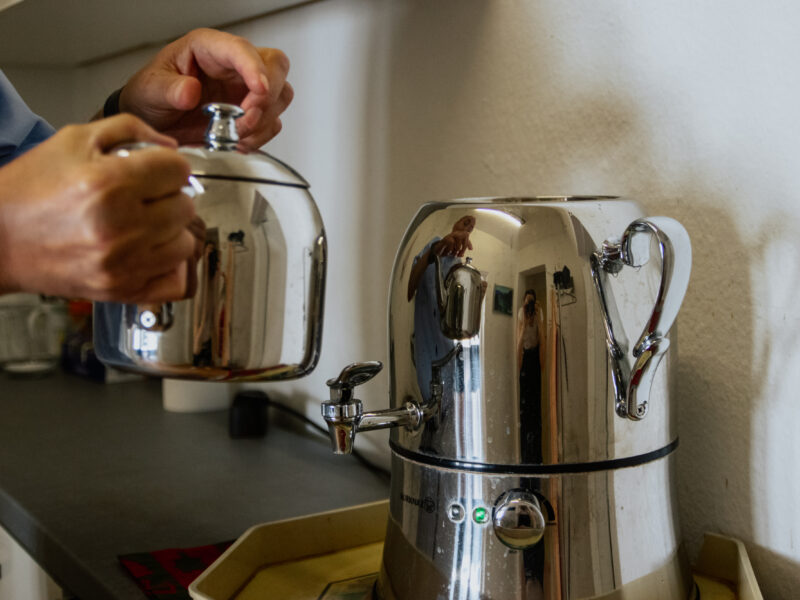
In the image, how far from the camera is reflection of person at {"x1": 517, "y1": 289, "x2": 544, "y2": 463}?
1.55 feet

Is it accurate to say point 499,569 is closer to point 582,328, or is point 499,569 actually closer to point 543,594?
point 543,594

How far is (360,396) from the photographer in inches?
39.5

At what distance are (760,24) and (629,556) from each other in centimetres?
37

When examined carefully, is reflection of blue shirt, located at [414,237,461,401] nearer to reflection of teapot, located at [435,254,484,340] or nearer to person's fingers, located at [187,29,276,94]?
reflection of teapot, located at [435,254,484,340]

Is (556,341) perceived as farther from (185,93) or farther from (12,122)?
(12,122)

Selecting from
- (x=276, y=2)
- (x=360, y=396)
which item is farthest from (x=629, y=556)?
(x=276, y=2)

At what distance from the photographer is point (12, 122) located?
761 mm

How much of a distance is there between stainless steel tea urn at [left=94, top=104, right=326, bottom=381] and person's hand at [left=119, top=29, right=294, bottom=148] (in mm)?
184

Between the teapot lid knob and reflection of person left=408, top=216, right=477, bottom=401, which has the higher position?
the teapot lid knob

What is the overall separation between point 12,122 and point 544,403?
1.94ft


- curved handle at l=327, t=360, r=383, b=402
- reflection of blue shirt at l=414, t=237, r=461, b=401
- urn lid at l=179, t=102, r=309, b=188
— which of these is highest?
urn lid at l=179, t=102, r=309, b=188

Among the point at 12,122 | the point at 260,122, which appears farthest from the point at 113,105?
the point at 260,122

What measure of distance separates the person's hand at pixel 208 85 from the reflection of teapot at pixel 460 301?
0.22 metres

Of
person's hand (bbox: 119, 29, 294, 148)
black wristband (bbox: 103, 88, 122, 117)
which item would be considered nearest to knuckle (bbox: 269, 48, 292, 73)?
person's hand (bbox: 119, 29, 294, 148)
